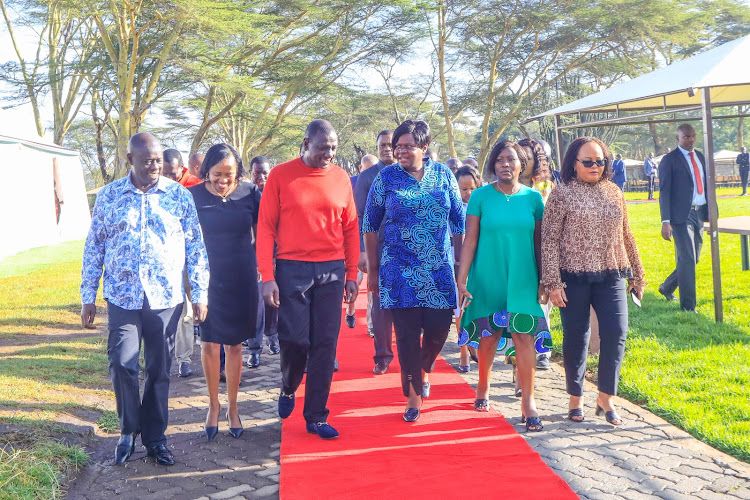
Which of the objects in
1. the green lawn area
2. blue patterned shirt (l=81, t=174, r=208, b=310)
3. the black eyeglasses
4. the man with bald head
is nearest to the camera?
the green lawn area

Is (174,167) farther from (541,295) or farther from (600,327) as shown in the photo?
(600,327)

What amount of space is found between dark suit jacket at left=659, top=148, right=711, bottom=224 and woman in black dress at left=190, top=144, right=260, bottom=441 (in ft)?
16.5

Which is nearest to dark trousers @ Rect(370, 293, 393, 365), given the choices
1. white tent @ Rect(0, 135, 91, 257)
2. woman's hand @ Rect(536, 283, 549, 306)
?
woman's hand @ Rect(536, 283, 549, 306)

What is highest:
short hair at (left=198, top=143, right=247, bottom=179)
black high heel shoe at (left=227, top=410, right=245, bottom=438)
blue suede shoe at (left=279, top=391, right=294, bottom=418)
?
short hair at (left=198, top=143, right=247, bottom=179)

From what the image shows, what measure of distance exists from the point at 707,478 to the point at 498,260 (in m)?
1.77

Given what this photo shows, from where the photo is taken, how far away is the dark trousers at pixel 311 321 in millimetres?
4594

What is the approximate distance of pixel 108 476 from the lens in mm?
4355

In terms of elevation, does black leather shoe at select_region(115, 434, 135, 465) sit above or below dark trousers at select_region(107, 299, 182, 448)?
below

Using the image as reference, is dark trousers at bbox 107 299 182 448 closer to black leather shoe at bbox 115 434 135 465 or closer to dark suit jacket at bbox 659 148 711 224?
black leather shoe at bbox 115 434 135 465

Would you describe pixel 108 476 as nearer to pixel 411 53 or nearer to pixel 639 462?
pixel 639 462

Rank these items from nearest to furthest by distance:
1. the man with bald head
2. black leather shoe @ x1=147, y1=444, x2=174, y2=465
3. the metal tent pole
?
black leather shoe @ x1=147, y1=444, x2=174, y2=465, the metal tent pole, the man with bald head

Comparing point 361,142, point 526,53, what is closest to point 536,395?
point 526,53

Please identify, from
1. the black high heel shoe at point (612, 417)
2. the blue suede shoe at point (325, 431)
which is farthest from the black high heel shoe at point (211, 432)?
the black high heel shoe at point (612, 417)

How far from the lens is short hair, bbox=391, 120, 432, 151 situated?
4.86 m
